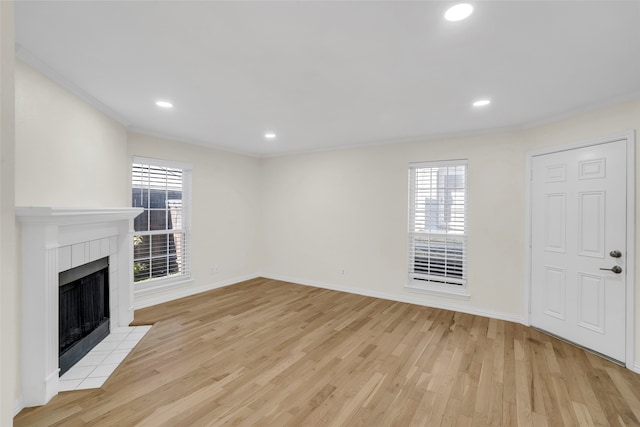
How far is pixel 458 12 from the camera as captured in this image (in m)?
1.66

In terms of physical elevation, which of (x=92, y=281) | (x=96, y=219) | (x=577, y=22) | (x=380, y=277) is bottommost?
(x=380, y=277)

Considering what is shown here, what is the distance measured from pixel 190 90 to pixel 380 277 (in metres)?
3.91

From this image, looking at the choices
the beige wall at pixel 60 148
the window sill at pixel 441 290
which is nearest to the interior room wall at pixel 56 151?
the beige wall at pixel 60 148

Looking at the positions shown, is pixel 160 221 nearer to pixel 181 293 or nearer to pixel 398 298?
pixel 181 293

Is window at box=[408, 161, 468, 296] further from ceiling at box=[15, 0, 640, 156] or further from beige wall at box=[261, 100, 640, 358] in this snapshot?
ceiling at box=[15, 0, 640, 156]

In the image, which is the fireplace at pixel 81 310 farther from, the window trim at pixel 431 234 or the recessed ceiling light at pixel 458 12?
the window trim at pixel 431 234

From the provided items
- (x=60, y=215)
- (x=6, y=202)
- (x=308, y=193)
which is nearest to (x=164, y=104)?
(x=60, y=215)

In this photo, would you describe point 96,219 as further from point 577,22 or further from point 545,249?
point 545,249

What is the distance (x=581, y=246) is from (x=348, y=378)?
2970mm

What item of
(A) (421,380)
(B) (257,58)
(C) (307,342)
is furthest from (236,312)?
(B) (257,58)

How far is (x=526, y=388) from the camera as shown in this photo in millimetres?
2443

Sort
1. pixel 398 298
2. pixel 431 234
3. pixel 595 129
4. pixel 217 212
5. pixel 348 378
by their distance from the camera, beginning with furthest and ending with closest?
1. pixel 217 212
2. pixel 398 298
3. pixel 431 234
4. pixel 595 129
5. pixel 348 378

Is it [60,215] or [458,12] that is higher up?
[458,12]

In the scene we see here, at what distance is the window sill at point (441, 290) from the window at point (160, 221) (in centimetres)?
381
